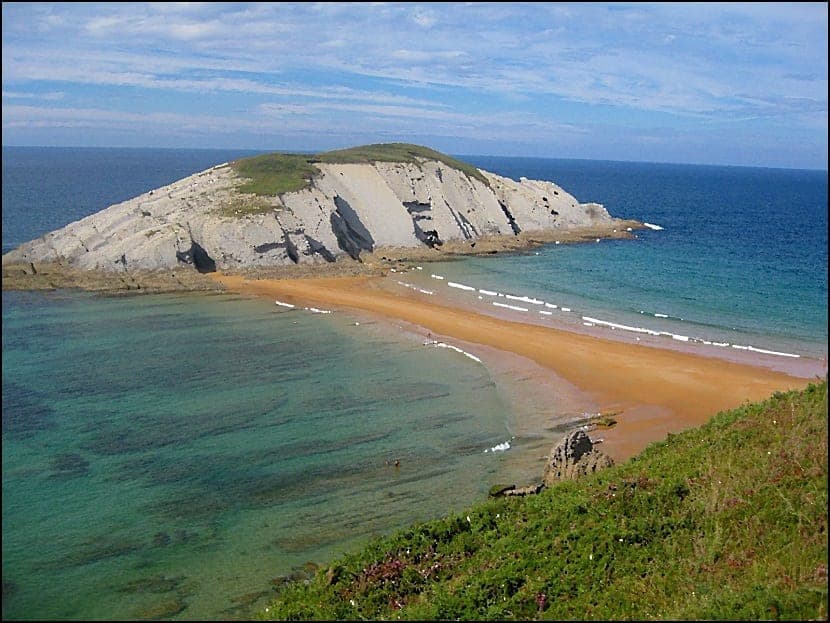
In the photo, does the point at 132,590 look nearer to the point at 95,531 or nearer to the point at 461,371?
the point at 95,531

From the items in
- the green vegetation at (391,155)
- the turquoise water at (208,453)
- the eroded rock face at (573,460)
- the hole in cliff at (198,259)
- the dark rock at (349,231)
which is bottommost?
the turquoise water at (208,453)

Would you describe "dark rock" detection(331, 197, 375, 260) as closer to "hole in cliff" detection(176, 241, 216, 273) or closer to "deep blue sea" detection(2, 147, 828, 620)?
"hole in cliff" detection(176, 241, 216, 273)

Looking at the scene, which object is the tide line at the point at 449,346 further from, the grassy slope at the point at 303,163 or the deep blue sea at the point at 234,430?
the grassy slope at the point at 303,163

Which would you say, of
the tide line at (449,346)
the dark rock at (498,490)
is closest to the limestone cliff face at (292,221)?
the tide line at (449,346)

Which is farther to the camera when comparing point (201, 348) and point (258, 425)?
point (201, 348)

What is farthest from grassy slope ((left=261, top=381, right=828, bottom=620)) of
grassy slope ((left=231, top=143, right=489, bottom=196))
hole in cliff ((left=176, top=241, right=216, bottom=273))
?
grassy slope ((left=231, top=143, right=489, bottom=196))

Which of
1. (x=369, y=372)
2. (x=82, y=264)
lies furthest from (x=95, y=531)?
(x=82, y=264)

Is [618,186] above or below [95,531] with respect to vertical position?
above
